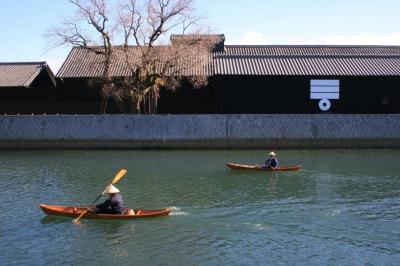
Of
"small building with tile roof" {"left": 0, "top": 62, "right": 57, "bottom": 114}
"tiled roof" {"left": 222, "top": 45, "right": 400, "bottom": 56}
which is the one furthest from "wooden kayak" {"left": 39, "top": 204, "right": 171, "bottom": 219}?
"tiled roof" {"left": 222, "top": 45, "right": 400, "bottom": 56}

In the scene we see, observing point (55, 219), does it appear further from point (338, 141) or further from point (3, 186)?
point (338, 141)

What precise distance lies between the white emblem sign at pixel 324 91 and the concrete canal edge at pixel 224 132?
119 inches

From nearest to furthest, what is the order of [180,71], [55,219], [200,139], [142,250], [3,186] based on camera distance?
[142,250], [55,219], [3,186], [200,139], [180,71]

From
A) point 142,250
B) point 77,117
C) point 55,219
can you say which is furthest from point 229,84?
point 142,250

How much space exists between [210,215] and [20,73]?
28.1m

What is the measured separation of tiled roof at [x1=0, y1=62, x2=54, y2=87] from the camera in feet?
124

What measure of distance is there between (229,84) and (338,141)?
842cm

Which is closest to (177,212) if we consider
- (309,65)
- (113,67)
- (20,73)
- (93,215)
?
(93,215)

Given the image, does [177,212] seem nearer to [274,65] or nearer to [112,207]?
[112,207]

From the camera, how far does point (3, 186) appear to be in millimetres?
20734

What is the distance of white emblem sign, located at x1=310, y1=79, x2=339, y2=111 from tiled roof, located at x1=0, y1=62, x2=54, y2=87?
20.3 m

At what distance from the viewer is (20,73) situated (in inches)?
1548

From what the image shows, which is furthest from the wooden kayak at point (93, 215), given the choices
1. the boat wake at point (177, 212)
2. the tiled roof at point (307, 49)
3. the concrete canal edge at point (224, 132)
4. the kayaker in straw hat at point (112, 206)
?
the tiled roof at point (307, 49)

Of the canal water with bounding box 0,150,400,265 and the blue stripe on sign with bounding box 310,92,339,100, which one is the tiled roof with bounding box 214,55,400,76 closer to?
the blue stripe on sign with bounding box 310,92,339,100
